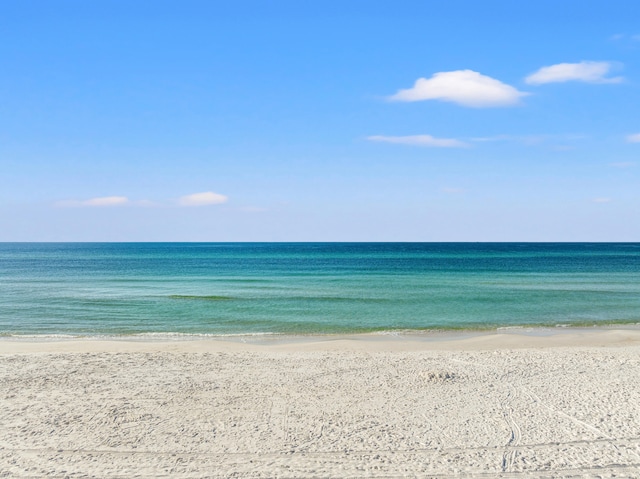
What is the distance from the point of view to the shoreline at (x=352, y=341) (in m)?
17.1

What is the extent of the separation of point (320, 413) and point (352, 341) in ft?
28.2

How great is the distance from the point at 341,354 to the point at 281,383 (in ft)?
12.3

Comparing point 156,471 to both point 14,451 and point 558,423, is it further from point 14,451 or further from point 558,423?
point 558,423

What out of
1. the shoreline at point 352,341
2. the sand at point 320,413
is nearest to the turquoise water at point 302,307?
the shoreline at point 352,341

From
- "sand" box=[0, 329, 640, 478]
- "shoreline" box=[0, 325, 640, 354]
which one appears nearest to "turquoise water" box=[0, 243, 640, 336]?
"shoreline" box=[0, 325, 640, 354]

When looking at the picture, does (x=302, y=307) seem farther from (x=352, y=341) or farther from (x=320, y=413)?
(x=320, y=413)

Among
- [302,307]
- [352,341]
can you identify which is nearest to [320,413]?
[352,341]

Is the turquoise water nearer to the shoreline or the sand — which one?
the shoreline

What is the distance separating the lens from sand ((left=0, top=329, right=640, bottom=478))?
312 inches

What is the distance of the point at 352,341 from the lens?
734 inches

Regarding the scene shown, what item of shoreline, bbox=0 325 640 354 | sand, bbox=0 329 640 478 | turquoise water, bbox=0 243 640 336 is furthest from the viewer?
turquoise water, bbox=0 243 640 336

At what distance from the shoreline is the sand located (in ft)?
3.48

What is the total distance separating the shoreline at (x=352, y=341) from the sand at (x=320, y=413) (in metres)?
1.06

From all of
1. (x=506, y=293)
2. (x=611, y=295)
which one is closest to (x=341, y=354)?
(x=506, y=293)
